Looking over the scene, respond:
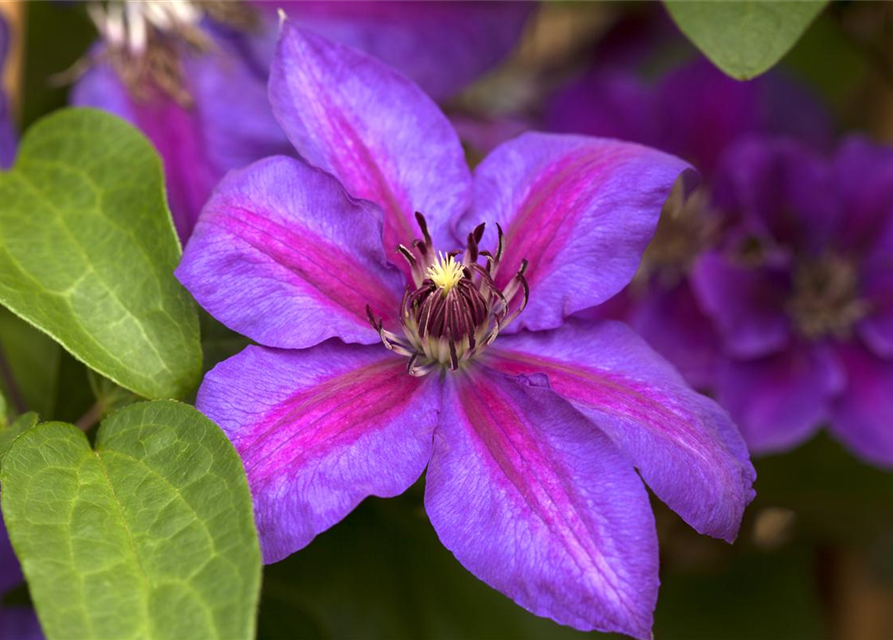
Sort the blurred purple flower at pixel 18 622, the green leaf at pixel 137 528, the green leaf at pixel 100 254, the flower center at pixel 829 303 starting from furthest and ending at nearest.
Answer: the flower center at pixel 829 303 → the blurred purple flower at pixel 18 622 → the green leaf at pixel 100 254 → the green leaf at pixel 137 528

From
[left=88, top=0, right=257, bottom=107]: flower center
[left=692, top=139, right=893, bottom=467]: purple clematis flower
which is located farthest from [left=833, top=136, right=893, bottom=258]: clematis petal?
[left=88, top=0, right=257, bottom=107]: flower center

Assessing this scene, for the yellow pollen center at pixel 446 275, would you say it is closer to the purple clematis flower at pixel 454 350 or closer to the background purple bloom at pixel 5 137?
the purple clematis flower at pixel 454 350

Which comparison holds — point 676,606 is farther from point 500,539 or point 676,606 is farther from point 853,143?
point 500,539

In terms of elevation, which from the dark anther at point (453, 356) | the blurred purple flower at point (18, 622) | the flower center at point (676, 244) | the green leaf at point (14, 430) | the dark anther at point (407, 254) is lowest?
the blurred purple flower at point (18, 622)

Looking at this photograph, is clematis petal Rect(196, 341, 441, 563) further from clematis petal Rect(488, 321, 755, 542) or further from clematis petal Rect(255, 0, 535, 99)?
clematis petal Rect(255, 0, 535, 99)

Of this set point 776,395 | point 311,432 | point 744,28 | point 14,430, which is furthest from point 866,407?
point 14,430

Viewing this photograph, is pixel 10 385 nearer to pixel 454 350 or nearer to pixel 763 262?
pixel 454 350

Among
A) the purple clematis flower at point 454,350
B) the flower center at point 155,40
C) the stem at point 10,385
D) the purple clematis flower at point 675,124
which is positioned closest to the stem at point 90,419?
the stem at point 10,385
